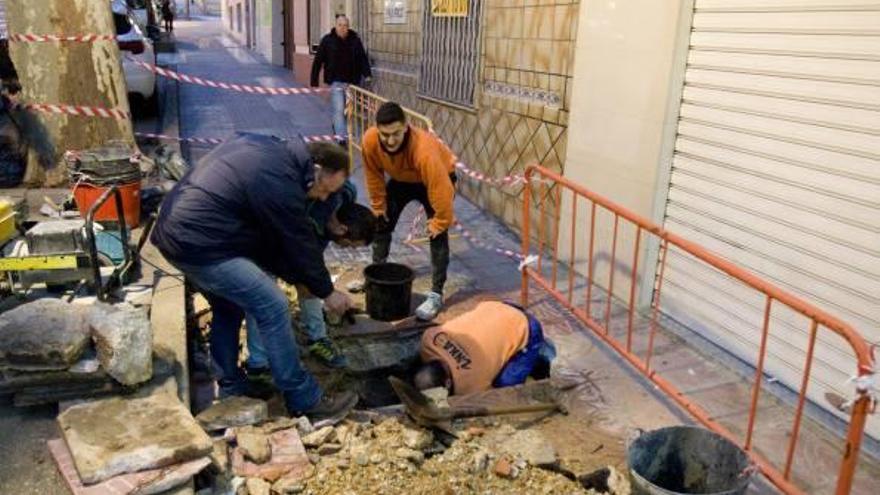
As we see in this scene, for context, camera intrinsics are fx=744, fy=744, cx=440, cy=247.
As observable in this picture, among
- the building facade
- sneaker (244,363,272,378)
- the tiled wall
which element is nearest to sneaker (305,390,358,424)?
sneaker (244,363,272,378)

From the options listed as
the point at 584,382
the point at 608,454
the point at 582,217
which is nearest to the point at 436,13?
the point at 582,217

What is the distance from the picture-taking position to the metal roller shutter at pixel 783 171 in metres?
4.23

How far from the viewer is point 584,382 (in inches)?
192

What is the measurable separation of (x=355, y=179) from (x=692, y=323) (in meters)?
5.27

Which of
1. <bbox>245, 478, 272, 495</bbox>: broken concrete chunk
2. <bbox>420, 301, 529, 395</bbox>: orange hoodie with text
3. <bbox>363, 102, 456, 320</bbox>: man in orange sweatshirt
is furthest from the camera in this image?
<bbox>363, 102, 456, 320</bbox>: man in orange sweatshirt

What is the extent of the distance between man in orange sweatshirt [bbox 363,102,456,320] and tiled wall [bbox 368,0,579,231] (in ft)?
5.40

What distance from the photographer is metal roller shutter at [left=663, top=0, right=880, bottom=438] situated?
13.9 feet

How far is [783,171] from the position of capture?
471cm

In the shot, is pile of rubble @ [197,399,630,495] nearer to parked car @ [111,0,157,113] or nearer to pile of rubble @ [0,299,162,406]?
pile of rubble @ [0,299,162,406]

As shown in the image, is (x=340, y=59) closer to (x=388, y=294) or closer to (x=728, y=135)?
(x=388, y=294)

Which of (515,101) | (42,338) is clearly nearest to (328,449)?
(42,338)

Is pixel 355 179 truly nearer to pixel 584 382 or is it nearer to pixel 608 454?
pixel 584 382

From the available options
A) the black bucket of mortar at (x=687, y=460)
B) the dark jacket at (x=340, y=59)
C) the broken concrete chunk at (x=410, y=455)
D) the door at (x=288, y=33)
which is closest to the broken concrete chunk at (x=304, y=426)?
the broken concrete chunk at (x=410, y=455)

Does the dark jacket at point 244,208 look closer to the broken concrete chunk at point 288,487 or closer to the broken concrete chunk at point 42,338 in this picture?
the broken concrete chunk at point 42,338
